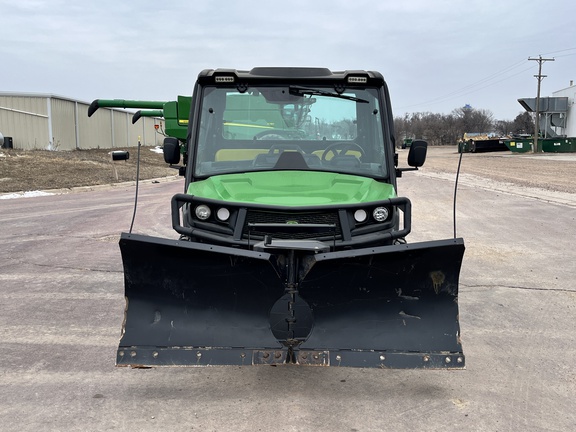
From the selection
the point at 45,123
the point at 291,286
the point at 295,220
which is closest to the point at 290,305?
the point at 291,286

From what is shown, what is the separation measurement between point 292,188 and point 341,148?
0.79 m

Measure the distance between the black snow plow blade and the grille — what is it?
297 millimetres

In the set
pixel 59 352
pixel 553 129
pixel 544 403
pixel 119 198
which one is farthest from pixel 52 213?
pixel 553 129

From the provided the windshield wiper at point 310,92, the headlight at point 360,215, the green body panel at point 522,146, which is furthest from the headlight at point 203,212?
the green body panel at point 522,146

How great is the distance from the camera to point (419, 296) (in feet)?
12.4

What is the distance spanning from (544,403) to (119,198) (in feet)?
47.8

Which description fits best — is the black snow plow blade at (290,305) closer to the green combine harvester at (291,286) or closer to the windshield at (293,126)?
the green combine harvester at (291,286)

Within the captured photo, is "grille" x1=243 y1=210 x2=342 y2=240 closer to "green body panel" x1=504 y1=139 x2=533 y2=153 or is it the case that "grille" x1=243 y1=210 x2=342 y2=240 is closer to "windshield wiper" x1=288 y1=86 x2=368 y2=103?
"windshield wiper" x1=288 y1=86 x2=368 y2=103

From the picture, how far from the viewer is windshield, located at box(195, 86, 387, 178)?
4734mm

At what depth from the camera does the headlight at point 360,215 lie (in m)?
4.03

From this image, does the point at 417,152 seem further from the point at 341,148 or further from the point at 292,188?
the point at 292,188

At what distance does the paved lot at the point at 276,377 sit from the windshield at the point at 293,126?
1760 mm

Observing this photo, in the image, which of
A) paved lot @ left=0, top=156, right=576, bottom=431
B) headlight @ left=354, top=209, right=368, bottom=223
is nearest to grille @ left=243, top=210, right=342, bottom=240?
headlight @ left=354, top=209, right=368, bottom=223

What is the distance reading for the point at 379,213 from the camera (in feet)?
13.5
